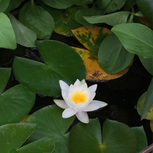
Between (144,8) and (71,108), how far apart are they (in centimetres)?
44

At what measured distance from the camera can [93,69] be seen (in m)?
1.10

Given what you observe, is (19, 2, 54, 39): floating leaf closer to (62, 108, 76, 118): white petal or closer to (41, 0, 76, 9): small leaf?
(41, 0, 76, 9): small leaf

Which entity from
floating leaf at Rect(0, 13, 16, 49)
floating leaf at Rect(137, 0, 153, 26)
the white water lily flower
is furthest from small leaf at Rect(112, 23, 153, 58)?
floating leaf at Rect(0, 13, 16, 49)

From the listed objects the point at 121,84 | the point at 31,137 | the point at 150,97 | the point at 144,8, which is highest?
the point at 144,8

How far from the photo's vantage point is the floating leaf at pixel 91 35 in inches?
45.1

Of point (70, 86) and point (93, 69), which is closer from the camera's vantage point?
point (70, 86)

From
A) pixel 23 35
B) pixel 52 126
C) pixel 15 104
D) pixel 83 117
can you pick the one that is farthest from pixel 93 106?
pixel 23 35

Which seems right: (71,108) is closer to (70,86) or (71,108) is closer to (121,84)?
(70,86)

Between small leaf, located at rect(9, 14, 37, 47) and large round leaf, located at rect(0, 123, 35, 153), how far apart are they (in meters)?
0.33

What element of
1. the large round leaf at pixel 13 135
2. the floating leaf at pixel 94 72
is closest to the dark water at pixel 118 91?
the floating leaf at pixel 94 72

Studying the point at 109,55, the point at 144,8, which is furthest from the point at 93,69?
the point at 144,8

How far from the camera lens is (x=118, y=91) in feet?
3.71

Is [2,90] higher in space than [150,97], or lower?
lower

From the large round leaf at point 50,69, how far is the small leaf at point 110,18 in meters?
0.13
